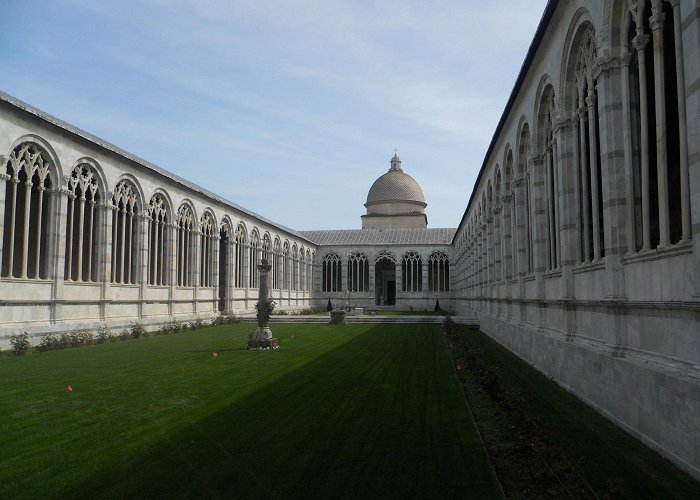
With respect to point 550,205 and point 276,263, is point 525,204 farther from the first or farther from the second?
point 276,263

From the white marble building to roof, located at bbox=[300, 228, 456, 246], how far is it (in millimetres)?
17399

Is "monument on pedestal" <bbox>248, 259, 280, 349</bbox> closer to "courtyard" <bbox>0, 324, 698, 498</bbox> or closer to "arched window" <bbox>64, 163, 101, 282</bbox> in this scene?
"courtyard" <bbox>0, 324, 698, 498</bbox>

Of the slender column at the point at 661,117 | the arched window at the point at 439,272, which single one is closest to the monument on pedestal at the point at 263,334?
the slender column at the point at 661,117

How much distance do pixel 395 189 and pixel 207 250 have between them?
40.3 m

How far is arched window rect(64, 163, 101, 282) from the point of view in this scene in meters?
22.6

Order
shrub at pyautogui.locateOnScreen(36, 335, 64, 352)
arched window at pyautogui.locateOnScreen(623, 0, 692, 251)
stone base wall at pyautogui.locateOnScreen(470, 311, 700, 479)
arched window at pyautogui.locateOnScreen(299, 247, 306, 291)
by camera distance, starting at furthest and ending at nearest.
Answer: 1. arched window at pyautogui.locateOnScreen(299, 247, 306, 291)
2. shrub at pyautogui.locateOnScreen(36, 335, 64, 352)
3. arched window at pyautogui.locateOnScreen(623, 0, 692, 251)
4. stone base wall at pyautogui.locateOnScreen(470, 311, 700, 479)

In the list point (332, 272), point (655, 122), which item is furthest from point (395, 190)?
point (655, 122)

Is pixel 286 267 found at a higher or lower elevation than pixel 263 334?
higher

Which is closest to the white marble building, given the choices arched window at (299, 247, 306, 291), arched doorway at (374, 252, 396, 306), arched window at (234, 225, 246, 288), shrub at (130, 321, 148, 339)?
arched window at (234, 225, 246, 288)

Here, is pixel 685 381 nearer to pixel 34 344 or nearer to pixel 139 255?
pixel 34 344

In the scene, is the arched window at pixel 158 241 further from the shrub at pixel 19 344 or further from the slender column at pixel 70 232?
the shrub at pixel 19 344

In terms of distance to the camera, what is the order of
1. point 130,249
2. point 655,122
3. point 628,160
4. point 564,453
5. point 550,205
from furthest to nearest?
point 130,249
point 550,205
point 628,160
point 655,122
point 564,453

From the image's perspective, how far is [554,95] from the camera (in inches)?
553

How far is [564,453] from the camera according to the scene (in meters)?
6.86
